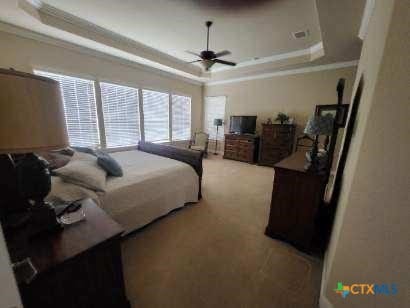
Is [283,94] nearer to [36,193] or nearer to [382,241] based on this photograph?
[382,241]

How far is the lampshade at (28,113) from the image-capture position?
1.87ft

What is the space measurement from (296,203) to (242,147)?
11.3ft

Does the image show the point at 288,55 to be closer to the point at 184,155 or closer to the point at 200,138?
the point at 200,138

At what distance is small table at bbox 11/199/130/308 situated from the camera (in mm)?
736

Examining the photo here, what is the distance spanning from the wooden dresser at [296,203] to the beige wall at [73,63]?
12.9 ft

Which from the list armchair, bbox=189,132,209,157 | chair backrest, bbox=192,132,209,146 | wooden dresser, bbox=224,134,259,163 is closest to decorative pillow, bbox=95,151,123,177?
armchair, bbox=189,132,209,157

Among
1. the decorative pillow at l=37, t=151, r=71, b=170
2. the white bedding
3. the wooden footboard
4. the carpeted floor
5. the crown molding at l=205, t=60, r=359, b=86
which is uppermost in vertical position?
the crown molding at l=205, t=60, r=359, b=86

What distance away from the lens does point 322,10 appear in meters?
1.99

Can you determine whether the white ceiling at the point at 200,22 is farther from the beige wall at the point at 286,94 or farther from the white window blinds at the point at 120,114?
the white window blinds at the point at 120,114

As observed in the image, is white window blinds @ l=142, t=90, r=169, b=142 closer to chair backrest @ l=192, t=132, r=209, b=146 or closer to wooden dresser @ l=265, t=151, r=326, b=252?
chair backrest @ l=192, t=132, r=209, b=146

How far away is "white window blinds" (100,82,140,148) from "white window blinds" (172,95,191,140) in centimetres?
125

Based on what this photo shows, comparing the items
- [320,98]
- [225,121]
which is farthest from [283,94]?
[225,121]

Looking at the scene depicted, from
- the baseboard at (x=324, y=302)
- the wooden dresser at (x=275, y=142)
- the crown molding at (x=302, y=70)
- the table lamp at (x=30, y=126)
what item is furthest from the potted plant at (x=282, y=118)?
the table lamp at (x=30, y=126)

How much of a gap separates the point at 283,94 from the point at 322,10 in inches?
106
